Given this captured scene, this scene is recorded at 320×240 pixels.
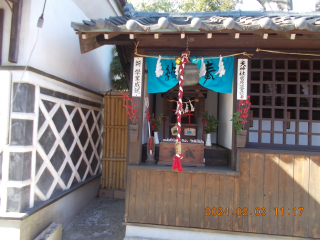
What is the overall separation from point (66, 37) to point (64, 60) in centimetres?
67

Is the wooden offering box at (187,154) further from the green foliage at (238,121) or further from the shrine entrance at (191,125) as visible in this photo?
the green foliage at (238,121)

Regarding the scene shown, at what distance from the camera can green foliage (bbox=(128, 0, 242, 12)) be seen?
1602 centimetres

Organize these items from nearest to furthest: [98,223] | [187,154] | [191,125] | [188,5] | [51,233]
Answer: [51,233], [187,154], [98,223], [191,125], [188,5]

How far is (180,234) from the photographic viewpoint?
479 cm

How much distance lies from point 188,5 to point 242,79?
47.3 ft

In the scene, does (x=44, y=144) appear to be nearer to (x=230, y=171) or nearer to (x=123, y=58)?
(x=123, y=58)

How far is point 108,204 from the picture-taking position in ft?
22.7

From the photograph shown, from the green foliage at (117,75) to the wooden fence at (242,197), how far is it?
601 cm

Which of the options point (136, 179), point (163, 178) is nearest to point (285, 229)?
point (163, 178)

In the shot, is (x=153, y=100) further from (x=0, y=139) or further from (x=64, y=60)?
(x=0, y=139)

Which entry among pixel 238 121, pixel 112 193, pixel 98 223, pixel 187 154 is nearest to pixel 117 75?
pixel 112 193

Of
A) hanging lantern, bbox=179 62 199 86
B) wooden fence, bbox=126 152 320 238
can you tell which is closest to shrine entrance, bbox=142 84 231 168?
wooden fence, bbox=126 152 320 238

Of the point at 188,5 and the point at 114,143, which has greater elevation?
the point at 188,5

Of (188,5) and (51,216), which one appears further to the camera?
A: (188,5)
